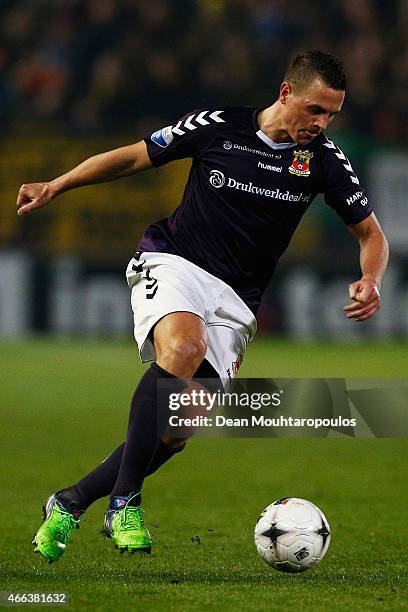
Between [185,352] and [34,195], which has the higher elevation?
[34,195]

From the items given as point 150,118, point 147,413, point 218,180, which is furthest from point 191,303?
point 150,118

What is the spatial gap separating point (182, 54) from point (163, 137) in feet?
36.3

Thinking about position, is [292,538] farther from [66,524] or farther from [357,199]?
[357,199]

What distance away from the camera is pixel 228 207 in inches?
184

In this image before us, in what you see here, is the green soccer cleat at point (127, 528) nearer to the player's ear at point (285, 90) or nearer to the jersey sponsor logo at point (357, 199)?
the jersey sponsor logo at point (357, 199)

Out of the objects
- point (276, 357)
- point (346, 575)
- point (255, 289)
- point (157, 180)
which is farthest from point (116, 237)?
point (346, 575)

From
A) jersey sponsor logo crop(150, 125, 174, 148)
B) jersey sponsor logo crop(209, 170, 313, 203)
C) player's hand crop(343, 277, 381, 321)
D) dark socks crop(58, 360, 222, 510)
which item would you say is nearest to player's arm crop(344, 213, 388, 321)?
player's hand crop(343, 277, 381, 321)

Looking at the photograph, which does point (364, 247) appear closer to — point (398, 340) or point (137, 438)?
point (137, 438)

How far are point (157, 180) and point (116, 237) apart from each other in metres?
0.80

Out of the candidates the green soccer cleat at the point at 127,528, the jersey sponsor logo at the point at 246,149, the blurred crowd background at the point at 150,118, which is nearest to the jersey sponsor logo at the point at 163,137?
the jersey sponsor logo at the point at 246,149

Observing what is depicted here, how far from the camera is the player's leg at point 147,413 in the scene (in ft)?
13.5

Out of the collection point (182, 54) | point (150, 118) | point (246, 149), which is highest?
point (182, 54)

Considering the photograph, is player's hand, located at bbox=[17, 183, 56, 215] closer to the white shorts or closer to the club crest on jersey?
the white shorts

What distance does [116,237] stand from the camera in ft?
46.3
